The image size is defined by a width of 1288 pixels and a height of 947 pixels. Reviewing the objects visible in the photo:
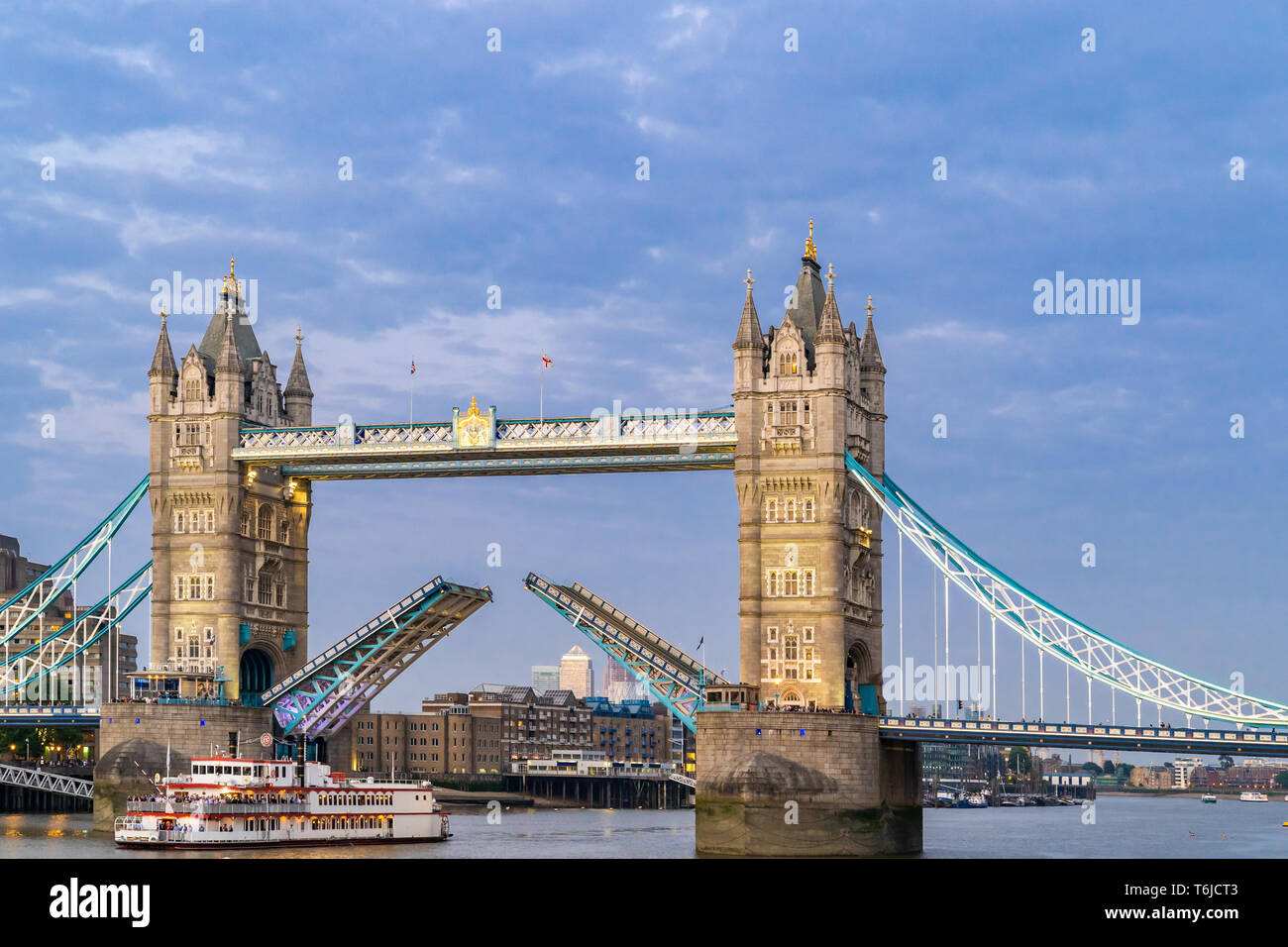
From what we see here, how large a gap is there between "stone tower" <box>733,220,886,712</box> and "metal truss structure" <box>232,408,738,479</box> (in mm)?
2549

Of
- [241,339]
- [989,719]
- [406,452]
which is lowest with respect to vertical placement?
[989,719]

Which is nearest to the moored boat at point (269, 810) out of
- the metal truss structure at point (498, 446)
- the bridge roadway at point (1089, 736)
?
the metal truss structure at point (498, 446)

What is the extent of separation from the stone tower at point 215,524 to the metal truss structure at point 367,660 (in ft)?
8.45

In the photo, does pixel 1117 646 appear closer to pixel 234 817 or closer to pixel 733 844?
pixel 733 844

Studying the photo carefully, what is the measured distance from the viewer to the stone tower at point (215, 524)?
9719 cm

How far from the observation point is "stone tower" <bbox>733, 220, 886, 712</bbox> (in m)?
86.3

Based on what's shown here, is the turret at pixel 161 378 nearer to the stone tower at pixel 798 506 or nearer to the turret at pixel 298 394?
the turret at pixel 298 394

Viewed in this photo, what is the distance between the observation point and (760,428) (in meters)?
87.8

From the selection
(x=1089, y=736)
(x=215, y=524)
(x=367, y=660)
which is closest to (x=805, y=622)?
(x=1089, y=736)

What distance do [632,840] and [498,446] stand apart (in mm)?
21202

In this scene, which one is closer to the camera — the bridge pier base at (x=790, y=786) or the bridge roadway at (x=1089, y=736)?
the bridge roadway at (x=1089, y=736)
